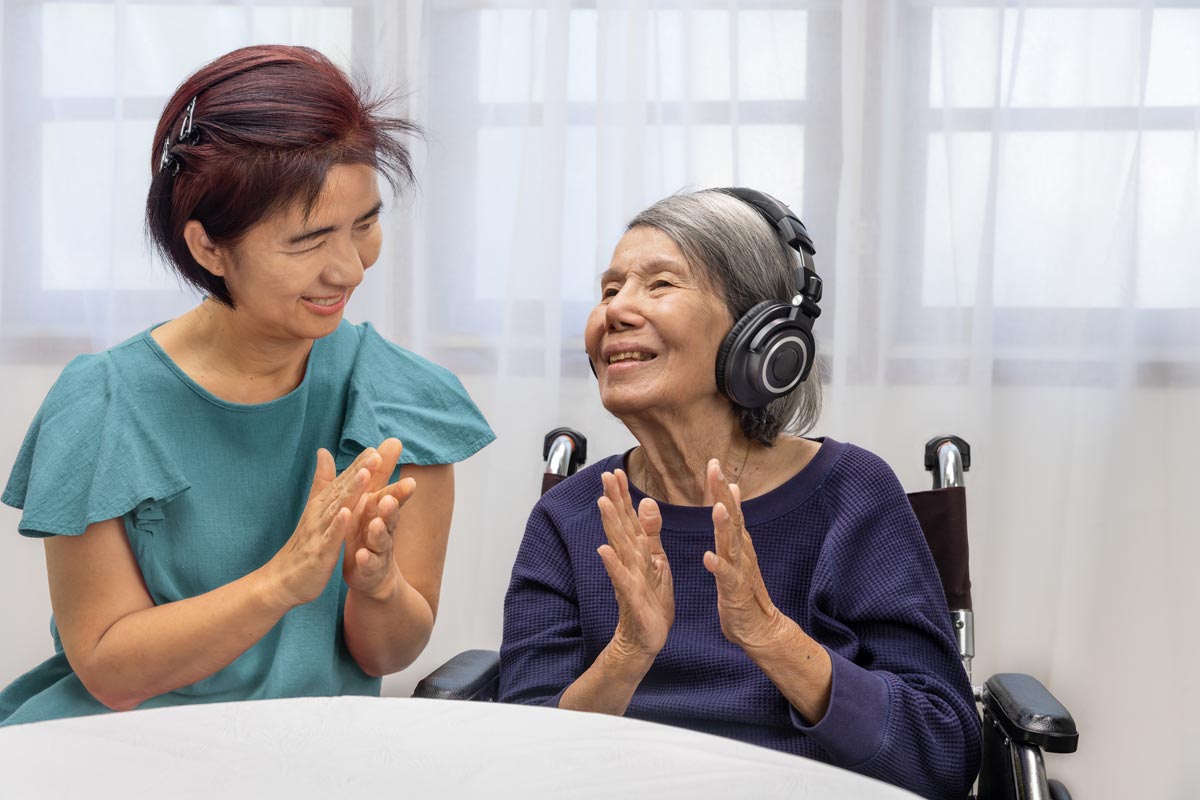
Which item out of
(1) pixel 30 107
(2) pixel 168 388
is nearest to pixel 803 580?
(2) pixel 168 388

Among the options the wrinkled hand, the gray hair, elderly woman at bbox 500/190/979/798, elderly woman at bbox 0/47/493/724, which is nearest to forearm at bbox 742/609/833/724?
elderly woman at bbox 500/190/979/798

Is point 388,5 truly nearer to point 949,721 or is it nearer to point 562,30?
point 562,30

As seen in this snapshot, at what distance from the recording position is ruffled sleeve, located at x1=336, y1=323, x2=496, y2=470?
1.48 meters

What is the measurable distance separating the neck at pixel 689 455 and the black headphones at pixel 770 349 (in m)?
0.07

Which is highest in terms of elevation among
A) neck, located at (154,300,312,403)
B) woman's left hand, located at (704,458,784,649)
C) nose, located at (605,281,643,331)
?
nose, located at (605,281,643,331)

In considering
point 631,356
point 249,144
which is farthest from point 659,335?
point 249,144

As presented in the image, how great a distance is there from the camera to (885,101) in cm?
229

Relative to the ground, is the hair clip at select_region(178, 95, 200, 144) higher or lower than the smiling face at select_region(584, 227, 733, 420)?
higher

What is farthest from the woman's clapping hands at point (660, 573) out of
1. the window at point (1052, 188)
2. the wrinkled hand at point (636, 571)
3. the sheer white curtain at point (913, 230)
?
the window at point (1052, 188)

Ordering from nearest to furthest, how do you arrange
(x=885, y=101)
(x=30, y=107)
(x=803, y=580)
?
(x=803, y=580), (x=885, y=101), (x=30, y=107)

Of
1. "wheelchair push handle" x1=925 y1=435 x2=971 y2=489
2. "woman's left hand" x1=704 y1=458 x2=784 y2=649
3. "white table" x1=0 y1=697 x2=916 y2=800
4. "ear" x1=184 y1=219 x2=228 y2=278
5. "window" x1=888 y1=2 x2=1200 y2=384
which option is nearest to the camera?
"white table" x1=0 y1=697 x2=916 y2=800

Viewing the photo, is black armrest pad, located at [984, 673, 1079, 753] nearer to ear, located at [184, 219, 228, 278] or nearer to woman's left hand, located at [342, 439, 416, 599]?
woman's left hand, located at [342, 439, 416, 599]

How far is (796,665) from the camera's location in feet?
4.09

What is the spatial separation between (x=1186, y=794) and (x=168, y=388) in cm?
218
